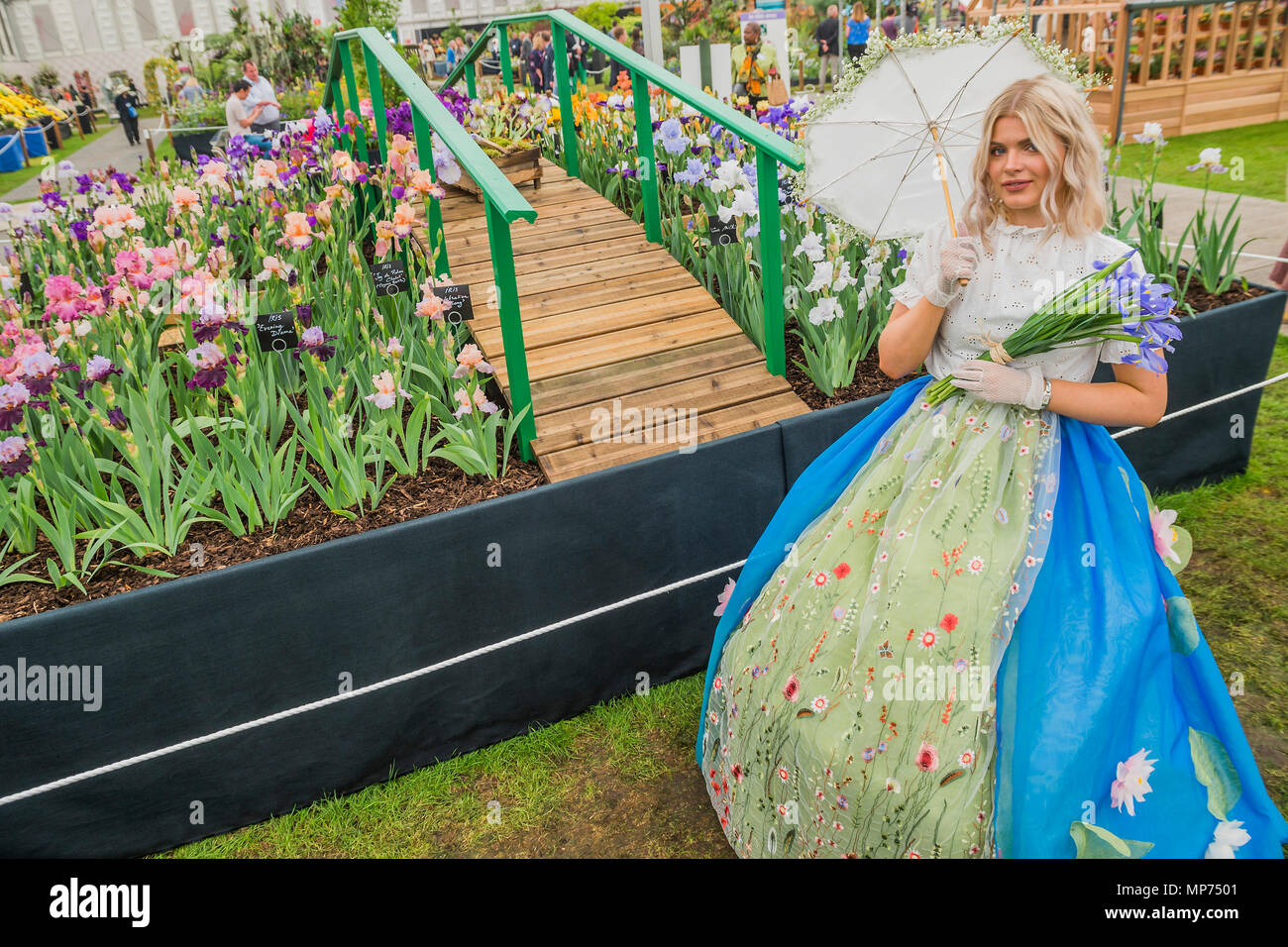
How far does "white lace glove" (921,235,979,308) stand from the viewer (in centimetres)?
161

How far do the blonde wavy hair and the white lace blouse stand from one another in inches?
1.7

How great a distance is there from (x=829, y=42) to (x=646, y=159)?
588 inches

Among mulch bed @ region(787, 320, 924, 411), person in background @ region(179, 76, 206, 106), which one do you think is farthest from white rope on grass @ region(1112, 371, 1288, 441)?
person in background @ region(179, 76, 206, 106)

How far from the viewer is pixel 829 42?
1669cm

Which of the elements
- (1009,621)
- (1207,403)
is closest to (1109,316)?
(1009,621)

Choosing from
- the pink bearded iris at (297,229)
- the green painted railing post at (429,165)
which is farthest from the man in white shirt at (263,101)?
the pink bearded iris at (297,229)

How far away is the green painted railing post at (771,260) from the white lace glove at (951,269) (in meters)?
1.26

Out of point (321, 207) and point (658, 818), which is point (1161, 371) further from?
point (321, 207)

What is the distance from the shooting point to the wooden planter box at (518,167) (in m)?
4.40

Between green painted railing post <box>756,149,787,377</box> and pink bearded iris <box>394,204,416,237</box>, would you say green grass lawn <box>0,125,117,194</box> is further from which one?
green painted railing post <box>756,149,787,377</box>
